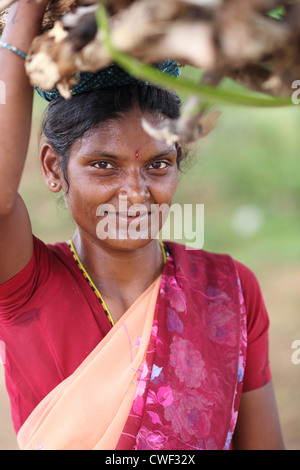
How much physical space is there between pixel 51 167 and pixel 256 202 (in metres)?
3.79

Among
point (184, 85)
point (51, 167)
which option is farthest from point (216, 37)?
point (51, 167)

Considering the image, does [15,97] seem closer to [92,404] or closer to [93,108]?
[93,108]

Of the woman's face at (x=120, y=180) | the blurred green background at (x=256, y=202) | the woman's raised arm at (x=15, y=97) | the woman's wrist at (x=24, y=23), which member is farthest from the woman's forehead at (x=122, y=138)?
the blurred green background at (x=256, y=202)

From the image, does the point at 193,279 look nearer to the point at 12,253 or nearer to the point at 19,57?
the point at 12,253

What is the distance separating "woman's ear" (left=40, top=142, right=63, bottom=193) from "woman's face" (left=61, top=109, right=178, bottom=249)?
2.7 inches

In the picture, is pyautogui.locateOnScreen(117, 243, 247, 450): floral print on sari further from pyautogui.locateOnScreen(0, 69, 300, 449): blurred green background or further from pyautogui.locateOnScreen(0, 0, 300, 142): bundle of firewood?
pyautogui.locateOnScreen(0, 69, 300, 449): blurred green background

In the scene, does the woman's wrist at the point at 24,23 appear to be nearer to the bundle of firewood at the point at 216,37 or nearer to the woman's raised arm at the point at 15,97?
the woman's raised arm at the point at 15,97

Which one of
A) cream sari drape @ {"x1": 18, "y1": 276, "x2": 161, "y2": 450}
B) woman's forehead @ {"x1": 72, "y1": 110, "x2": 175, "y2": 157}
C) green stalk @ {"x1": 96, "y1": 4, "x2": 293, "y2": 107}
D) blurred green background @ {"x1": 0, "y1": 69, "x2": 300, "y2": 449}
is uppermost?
green stalk @ {"x1": 96, "y1": 4, "x2": 293, "y2": 107}

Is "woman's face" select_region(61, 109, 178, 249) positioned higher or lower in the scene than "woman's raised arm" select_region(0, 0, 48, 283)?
lower

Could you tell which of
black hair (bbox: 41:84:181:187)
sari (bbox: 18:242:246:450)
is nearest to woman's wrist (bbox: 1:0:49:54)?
black hair (bbox: 41:84:181:187)

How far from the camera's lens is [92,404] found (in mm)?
1182

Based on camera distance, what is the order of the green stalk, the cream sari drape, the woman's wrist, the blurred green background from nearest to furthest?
1. the green stalk
2. the woman's wrist
3. the cream sari drape
4. the blurred green background

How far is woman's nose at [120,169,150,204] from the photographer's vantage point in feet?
3.88

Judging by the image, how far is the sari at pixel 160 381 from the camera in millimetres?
1173
